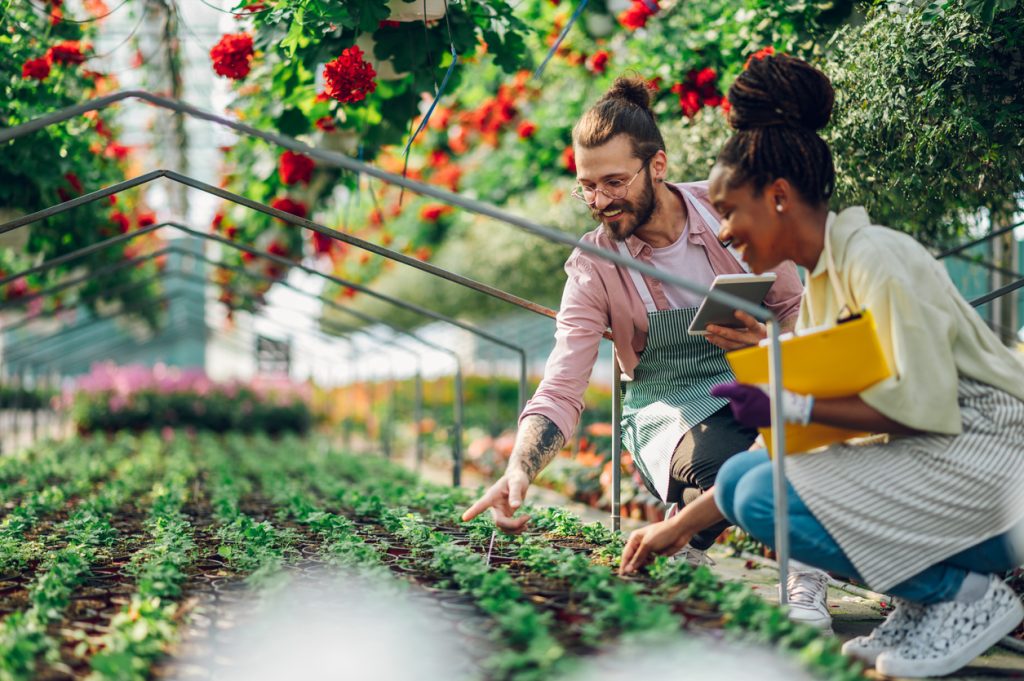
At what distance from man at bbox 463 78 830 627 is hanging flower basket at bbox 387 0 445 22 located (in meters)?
0.91

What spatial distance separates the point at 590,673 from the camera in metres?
1.51

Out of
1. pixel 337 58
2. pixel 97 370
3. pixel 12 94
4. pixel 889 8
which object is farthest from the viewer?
pixel 97 370

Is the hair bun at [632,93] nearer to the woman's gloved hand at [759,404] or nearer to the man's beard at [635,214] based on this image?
the man's beard at [635,214]

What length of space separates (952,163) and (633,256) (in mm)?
1039

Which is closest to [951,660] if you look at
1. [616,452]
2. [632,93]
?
[616,452]

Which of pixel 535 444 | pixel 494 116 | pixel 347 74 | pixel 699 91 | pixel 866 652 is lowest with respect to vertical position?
pixel 866 652

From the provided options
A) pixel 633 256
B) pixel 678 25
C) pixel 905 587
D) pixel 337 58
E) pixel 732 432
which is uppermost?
pixel 678 25

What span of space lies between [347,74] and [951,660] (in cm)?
257

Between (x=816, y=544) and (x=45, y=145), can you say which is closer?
(x=816, y=544)

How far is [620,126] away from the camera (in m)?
2.61

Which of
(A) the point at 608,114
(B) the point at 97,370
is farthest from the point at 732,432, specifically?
(B) the point at 97,370

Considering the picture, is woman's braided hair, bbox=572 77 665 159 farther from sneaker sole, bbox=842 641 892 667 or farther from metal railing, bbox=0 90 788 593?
sneaker sole, bbox=842 641 892 667

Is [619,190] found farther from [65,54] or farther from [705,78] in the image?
[65,54]

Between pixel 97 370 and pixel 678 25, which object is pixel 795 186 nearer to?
pixel 678 25
